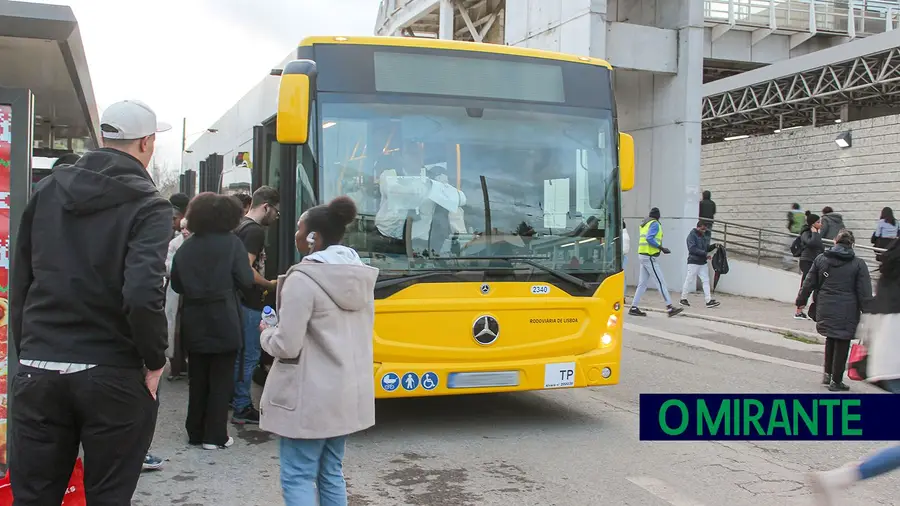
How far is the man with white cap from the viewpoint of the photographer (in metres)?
2.98

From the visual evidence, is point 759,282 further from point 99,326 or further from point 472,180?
point 99,326

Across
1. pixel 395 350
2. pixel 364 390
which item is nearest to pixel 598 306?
pixel 395 350

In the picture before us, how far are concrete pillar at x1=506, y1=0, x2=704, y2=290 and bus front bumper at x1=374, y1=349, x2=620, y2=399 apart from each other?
1247 cm

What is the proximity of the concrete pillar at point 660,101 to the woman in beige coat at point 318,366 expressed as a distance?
1511cm

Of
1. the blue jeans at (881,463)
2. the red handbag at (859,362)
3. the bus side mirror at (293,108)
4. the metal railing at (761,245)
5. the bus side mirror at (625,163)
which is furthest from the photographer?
the metal railing at (761,245)

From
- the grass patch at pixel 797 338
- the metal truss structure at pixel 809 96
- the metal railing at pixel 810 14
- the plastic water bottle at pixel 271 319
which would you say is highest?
the metal railing at pixel 810 14

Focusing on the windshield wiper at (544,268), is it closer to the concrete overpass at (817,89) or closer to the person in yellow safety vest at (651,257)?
the person in yellow safety vest at (651,257)

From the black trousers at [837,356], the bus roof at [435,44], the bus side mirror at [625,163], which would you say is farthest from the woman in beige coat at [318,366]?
the black trousers at [837,356]

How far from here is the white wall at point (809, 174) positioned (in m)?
18.1

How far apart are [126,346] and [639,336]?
1048 centimetres

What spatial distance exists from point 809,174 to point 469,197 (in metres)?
16.2

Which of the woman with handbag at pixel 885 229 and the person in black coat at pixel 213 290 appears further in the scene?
the woman with handbag at pixel 885 229

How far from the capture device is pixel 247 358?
6.79 metres

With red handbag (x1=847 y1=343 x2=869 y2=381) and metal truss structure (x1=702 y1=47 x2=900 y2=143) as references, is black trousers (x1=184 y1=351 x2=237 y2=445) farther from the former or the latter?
metal truss structure (x1=702 y1=47 x2=900 y2=143)
